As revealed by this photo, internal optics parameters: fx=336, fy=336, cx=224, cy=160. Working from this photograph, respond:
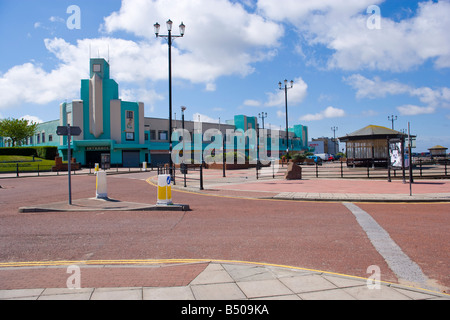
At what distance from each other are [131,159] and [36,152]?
18.1 meters

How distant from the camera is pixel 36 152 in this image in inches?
2389

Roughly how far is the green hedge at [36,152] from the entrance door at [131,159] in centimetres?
1309

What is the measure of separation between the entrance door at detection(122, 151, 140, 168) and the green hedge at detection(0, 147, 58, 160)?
13.1 m

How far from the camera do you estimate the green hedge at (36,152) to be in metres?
59.0

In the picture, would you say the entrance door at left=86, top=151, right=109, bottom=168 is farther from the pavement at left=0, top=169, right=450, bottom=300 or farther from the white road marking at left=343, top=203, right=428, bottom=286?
the pavement at left=0, top=169, right=450, bottom=300

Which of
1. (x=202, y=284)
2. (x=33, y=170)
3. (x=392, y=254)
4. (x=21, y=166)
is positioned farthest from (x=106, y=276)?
(x=21, y=166)

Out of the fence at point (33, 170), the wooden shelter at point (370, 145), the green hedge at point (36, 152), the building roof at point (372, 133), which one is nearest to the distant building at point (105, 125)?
the green hedge at point (36, 152)

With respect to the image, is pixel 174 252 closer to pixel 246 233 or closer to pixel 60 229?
pixel 246 233

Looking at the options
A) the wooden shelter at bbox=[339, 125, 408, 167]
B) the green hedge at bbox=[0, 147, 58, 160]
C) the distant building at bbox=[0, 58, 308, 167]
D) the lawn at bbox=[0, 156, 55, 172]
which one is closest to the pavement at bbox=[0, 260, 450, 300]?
the wooden shelter at bbox=[339, 125, 408, 167]

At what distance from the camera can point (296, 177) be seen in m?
22.9

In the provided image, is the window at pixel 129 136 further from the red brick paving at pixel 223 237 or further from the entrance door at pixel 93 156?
the red brick paving at pixel 223 237

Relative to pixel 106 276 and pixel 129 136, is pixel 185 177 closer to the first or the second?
pixel 106 276

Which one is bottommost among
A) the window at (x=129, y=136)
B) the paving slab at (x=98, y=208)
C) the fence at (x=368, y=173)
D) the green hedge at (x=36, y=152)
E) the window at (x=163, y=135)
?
the paving slab at (x=98, y=208)
